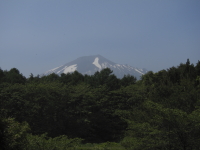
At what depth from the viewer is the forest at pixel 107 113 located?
43.2ft

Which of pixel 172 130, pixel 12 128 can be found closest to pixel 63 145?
pixel 12 128

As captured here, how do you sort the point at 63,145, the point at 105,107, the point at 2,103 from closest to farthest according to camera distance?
the point at 63,145
the point at 2,103
the point at 105,107

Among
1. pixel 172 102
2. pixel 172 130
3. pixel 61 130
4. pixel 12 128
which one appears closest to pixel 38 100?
pixel 61 130

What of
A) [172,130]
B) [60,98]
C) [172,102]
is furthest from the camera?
[60,98]

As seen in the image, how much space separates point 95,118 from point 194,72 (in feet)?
42.8

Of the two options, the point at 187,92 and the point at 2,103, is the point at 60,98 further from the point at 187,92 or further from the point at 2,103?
the point at 187,92

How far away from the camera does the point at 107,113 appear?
29750 mm

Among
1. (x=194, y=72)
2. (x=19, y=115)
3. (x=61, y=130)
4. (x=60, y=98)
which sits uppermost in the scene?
(x=194, y=72)

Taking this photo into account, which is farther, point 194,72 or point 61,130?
point 61,130

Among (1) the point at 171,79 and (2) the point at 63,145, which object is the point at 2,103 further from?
(1) the point at 171,79

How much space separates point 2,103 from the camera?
79.7ft

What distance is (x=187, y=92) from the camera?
743 inches

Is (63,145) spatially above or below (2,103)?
below

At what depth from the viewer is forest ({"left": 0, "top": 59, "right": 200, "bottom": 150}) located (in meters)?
13.2
